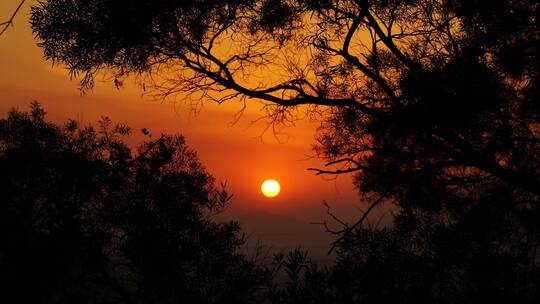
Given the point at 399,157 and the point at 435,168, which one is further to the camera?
the point at 399,157

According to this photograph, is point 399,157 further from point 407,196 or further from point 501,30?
point 501,30

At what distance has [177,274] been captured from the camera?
8156 millimetres

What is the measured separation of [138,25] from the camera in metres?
7.53

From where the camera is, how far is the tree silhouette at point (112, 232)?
265 inches

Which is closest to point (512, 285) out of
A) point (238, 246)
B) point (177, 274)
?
point (238, 246)

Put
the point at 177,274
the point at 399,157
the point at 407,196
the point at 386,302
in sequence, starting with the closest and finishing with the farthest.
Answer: the point at 386,302 < the point at 177,274 < the point at 399,157 < the point at 407,196

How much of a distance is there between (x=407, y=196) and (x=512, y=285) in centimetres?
265

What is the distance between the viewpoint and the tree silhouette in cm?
673

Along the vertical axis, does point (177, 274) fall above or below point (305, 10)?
below

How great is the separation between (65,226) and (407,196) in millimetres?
6412

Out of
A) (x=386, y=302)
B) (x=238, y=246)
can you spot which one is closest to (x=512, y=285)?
(x=386, y=302)

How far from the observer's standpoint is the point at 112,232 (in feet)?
28.8

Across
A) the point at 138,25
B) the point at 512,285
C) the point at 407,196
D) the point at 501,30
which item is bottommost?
the point at 512,285

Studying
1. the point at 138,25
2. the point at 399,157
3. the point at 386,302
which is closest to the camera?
the point at 386,302
